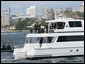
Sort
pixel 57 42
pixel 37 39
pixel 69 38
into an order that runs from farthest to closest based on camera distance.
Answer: pixel 69 38, pixel 37 39, pixel 57 42

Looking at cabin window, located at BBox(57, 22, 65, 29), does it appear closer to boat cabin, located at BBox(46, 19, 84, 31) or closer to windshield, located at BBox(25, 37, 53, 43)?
boat cabin, located at BBox(46, 19, 84, 31)

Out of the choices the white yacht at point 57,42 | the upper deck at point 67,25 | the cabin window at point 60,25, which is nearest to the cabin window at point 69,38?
the white yacht at point 57,42

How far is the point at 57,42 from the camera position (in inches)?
1407

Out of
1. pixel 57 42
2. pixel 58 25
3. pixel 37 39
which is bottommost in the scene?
pixel 57 42

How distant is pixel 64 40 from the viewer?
36.1 m

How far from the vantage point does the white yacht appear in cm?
3541

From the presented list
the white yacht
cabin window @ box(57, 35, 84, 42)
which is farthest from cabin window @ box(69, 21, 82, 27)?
cabin window @ box(57, 35, 84, 42)

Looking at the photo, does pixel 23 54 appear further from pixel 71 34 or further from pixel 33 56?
pixel 71 34

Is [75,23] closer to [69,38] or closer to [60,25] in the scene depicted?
[60,25]

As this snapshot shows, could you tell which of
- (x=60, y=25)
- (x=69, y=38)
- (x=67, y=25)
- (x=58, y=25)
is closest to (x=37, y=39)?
(x=58, y=25)

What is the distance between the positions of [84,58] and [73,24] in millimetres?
3303

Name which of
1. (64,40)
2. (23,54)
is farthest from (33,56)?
(64,40)

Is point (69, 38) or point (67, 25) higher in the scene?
point (67, 25)

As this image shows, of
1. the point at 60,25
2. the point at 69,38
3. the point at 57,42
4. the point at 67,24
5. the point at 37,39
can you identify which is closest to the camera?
the point at 57,42
